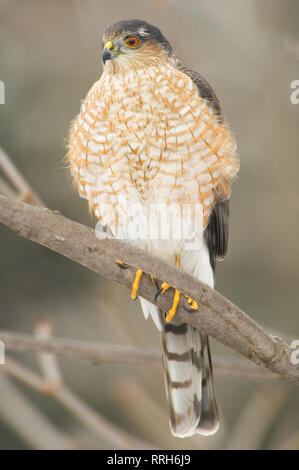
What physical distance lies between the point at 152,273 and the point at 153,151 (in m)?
0.39

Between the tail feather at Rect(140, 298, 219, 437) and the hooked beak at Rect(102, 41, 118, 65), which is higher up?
the hooked beak at Rect(102, 41, 118, 65)

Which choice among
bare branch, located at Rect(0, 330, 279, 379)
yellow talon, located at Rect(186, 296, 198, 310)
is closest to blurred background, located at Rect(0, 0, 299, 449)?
bare branch, located at Rect(0, 330, 279, 379)

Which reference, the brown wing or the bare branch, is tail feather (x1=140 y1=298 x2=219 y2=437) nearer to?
the bare branch

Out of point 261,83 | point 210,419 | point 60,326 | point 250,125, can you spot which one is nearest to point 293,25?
point 261,83

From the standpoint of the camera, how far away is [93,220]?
2.27 m

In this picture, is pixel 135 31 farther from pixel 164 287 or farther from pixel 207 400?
pixel 207 400

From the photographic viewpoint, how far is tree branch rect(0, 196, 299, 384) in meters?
1.52

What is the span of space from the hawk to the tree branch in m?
0.07

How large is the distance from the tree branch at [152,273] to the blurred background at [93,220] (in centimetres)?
60

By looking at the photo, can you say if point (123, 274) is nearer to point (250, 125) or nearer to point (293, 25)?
point (250, 125)

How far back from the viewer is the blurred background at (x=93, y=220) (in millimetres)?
2285

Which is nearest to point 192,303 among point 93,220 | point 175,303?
point 175,303
